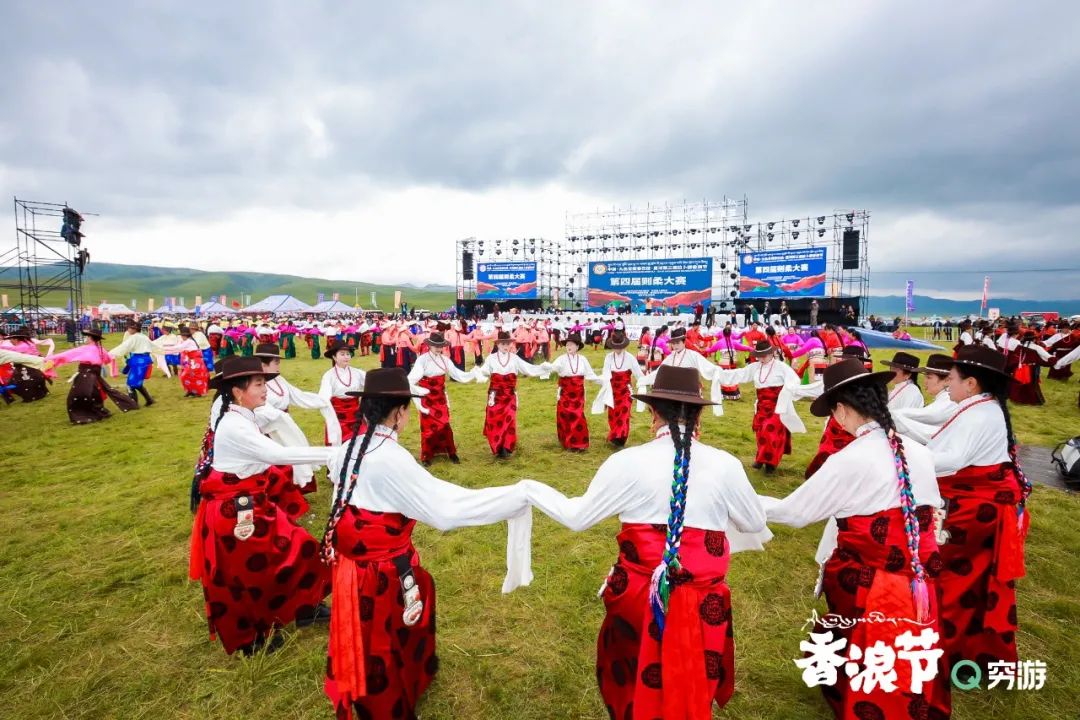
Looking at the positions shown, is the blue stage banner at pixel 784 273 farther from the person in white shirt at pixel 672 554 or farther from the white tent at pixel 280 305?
the white tent at pixel 280 305

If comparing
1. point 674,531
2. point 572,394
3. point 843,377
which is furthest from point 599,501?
point 572,394

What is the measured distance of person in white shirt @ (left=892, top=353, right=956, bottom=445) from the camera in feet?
11.9

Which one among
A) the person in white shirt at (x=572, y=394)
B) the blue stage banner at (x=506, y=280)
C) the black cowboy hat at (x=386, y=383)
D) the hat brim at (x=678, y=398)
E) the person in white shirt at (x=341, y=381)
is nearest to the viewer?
the hat brim at (x=678, y=398)

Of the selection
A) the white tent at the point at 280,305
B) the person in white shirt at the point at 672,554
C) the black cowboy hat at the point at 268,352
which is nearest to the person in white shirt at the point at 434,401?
the black cowboy hat at the point at 268,352

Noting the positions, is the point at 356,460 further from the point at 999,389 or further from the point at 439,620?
the point at 999,389

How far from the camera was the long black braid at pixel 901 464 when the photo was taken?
→ 7.09ft

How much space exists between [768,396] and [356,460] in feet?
19.6

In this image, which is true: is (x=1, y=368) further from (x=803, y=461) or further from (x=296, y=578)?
(x=803, y=461)

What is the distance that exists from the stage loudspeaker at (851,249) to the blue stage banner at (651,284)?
24.5 feet

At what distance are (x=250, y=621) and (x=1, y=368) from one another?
42.5 ft

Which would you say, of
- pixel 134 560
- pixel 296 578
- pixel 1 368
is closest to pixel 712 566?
pixel 296 578

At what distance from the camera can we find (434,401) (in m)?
7.09

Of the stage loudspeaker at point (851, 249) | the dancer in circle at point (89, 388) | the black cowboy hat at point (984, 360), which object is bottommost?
the dancer in circle at point (89, 388)

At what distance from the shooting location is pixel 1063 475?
627cm
